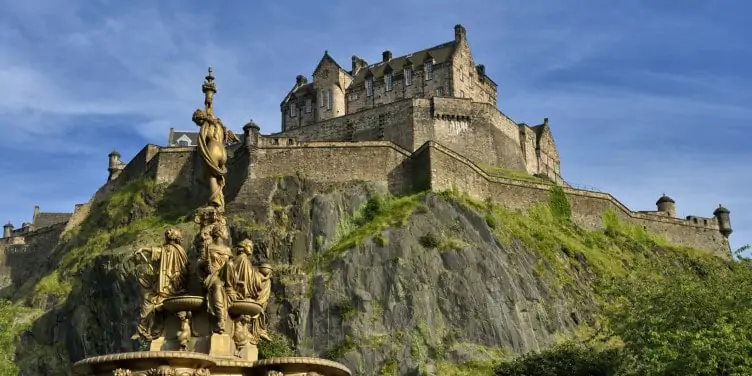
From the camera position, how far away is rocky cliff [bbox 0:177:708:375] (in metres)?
45.2

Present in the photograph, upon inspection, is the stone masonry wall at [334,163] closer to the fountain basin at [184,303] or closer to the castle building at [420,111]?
the castle building at [420,111]

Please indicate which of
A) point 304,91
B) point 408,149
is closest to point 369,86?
point 304,91

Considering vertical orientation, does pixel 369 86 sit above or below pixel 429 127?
above

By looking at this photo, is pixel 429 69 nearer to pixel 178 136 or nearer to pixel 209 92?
pixel 178 136

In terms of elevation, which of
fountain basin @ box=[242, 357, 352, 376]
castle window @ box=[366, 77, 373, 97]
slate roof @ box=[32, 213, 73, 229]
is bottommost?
fountain basin @ box=[242, 357, 352, 376]

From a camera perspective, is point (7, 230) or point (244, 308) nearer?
point (244, 308)

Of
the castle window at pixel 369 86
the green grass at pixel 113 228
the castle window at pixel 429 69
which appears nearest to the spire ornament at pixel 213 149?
the green grass at pixel 113 228

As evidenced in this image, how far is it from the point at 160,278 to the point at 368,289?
3397 cm

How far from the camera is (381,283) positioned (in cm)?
4759

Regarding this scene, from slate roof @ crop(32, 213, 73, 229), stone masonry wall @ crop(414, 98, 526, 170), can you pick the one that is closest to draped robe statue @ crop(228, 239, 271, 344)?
stone masonry wall @ crop(414, 98, 526, 170)

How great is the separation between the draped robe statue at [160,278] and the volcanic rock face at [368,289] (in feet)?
97.7

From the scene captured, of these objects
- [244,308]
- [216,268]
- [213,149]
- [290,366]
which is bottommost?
[290,366]

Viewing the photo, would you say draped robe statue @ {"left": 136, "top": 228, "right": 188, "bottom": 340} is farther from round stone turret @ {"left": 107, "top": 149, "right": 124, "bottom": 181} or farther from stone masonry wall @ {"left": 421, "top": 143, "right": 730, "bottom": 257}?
round stone turret @ {"left": 107, "top": 149, "right": 124, "bottom": 181}

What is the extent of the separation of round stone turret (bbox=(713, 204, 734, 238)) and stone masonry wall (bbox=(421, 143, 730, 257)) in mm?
1009
